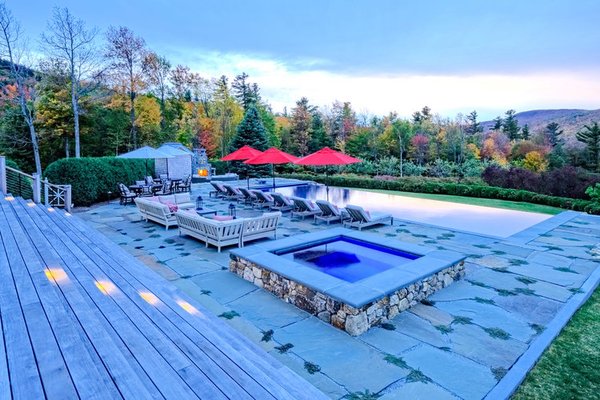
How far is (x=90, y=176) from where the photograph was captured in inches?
510

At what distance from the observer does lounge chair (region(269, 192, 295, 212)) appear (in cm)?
1115

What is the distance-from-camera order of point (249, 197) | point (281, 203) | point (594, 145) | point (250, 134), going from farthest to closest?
point (250, 134), point (594, 145), point (249, 197), point (281, 203)

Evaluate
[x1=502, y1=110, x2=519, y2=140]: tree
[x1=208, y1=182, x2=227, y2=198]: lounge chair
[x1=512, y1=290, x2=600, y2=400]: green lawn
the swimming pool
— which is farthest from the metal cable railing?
[x1=502, y1=110, x2=519, y2=140]: tree

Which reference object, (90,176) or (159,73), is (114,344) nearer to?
(90,176)

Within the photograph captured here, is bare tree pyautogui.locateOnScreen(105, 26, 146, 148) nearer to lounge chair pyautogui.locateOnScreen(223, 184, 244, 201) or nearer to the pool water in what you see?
lounge chair pyautogui.locateOnScreen(223, 184, 244, 201)

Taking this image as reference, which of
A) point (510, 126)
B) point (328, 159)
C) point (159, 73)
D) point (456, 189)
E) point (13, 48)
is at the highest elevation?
point (159, 73)

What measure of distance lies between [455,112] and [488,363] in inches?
1378

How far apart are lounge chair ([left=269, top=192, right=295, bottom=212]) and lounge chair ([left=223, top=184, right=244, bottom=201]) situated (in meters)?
2.43

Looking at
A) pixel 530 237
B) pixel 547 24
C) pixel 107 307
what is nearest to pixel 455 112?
pixel 547 24

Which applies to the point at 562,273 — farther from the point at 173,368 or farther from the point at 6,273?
the point at 6,273

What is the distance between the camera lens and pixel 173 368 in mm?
2271

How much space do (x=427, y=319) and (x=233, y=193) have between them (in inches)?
433

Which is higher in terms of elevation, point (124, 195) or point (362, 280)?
point (124, 195)

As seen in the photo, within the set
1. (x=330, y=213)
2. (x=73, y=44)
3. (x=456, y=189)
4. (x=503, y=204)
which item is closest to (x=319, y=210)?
(x=330, y=213)
